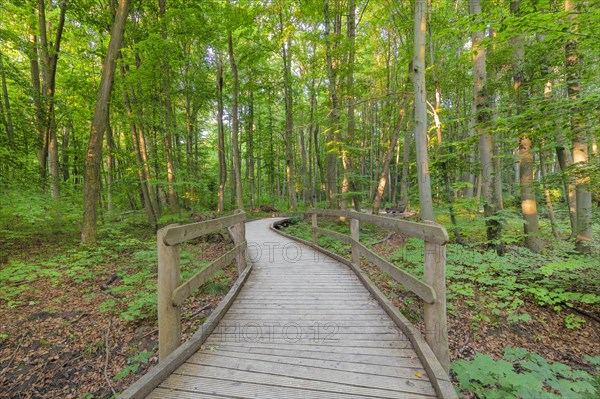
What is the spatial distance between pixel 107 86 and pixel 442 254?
29.5 feet

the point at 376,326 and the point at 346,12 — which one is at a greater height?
the point at 346,12

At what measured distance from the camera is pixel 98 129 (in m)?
7.36

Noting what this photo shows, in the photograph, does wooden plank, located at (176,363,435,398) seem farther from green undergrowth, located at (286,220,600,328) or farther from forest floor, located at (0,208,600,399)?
green undergrowth, located at (286,220,600,328)

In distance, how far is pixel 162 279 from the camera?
8.13 ft

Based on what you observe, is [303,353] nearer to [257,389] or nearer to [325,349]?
[325,349]

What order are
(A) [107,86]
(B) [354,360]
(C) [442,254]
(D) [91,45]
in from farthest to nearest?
(D) [91,45] < (A) [107,86] < (B) [354,360] < (C) [442,254]

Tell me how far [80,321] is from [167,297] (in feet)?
11.2

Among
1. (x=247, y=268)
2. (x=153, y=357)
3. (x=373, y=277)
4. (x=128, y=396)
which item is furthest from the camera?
(x=373, y=277)

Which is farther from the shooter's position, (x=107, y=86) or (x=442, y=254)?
(x=107, y=86)

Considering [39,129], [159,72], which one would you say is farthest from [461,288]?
[39,129]

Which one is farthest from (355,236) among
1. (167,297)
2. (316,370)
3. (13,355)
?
(13,355)

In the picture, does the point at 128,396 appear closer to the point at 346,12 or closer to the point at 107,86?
the point at 107,86

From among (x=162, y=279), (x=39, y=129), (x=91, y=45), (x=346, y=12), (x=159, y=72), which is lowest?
(x=162, y=279)

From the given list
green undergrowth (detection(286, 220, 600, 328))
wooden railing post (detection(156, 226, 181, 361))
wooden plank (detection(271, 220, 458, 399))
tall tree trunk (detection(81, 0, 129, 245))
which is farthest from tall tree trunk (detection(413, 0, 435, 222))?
tall tree trunk (detection(81, 0, 129, 245))
